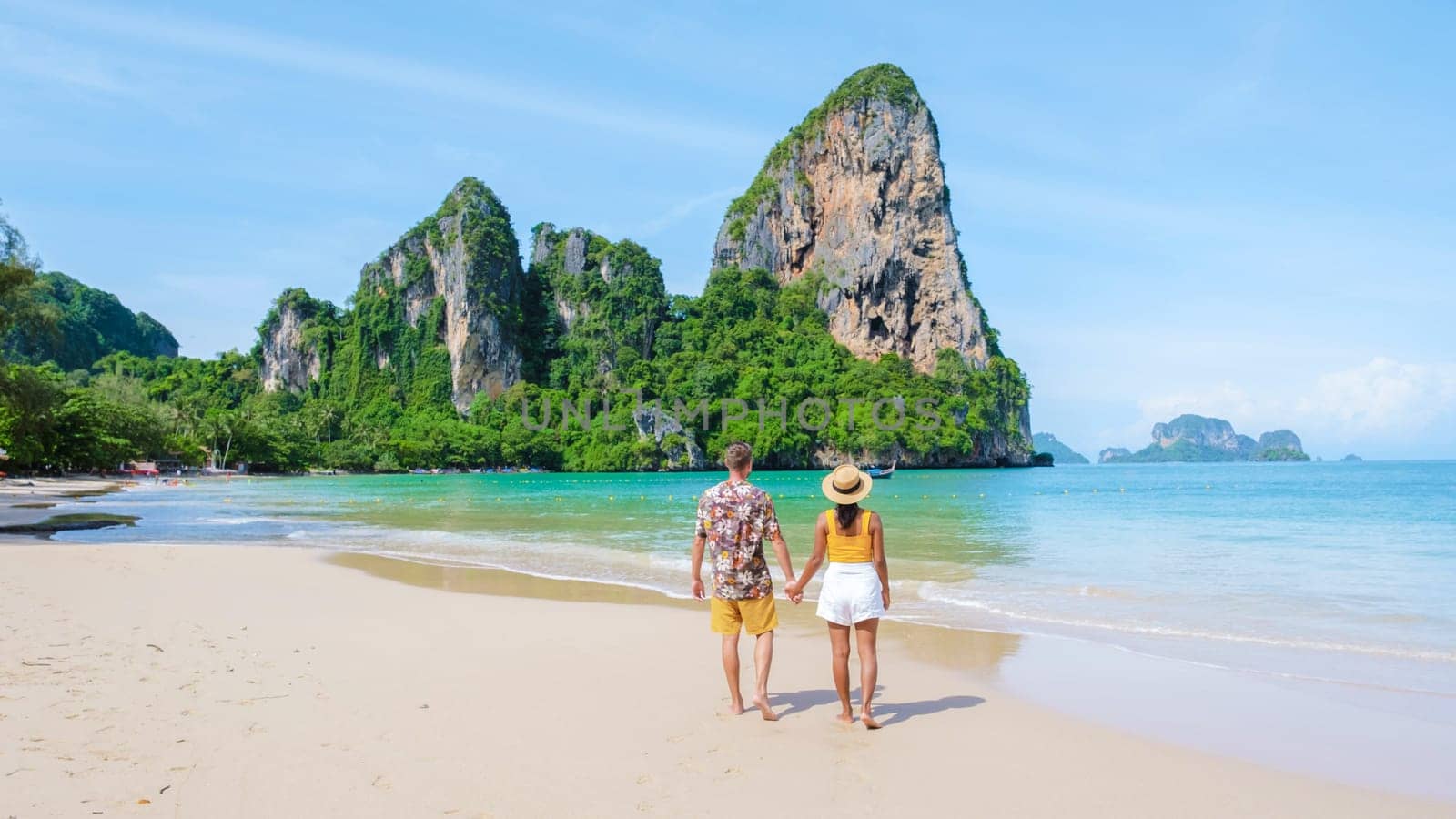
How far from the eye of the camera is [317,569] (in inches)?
452

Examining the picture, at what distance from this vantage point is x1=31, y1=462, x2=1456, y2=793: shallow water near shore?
22.0ft

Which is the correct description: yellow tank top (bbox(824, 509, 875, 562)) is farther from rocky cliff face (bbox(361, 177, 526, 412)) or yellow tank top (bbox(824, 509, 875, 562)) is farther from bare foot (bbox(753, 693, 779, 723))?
rocky cliff face (bbox(361, 177, 526, 412))

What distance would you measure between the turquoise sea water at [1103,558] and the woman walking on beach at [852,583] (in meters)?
3.25

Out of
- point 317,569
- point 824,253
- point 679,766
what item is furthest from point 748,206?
point 679,766

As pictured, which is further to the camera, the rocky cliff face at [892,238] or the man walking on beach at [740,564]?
the rocky cliff face at [892,238]

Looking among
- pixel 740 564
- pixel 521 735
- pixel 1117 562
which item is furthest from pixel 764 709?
pixel 1117 562

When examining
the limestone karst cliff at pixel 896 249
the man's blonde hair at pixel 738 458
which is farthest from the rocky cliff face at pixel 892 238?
the man's blonde hair at pixel 738 458

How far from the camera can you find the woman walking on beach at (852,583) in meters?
4.61

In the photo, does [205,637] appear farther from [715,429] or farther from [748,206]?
[748,206]

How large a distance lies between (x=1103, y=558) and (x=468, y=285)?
93730mm

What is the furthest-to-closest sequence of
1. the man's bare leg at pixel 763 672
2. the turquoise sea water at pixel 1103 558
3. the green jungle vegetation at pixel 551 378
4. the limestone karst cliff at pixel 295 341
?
the limestone karst cliff at pixel 295 341, the green jungle vegetation at pixel 551 378, the turquoise sea water at pixel 1103 558, the man's bare leg at pixel 763 672

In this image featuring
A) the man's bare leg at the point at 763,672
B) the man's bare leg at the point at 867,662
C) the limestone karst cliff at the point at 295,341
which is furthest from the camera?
the limestone karst cliff at the point at 295,341

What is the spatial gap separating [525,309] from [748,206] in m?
32.2

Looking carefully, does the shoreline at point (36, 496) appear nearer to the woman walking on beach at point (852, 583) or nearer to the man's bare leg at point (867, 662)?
the woman walking on beach at point (852, 583)
